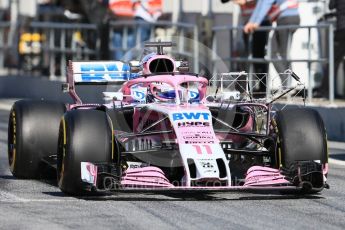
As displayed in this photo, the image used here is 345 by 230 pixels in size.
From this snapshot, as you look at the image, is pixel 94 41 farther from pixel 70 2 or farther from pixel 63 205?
pixel 63 205

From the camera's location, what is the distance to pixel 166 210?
10.9 metres

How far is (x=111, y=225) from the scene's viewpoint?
997 cm

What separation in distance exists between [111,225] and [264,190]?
279cm

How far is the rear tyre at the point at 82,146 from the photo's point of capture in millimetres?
11500

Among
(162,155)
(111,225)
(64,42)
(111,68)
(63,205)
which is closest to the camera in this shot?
(111,225)

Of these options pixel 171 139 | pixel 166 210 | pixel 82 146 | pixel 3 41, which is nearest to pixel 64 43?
pixel 3 41

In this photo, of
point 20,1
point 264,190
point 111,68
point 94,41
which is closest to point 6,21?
point 20,1

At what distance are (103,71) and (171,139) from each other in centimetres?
318

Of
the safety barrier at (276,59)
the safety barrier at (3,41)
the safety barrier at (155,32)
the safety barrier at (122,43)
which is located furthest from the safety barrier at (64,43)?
Answer: the safety barrier at (276,59)

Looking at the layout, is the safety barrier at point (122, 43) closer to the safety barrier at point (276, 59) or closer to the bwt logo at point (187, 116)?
the safety barrier at point (276, 59)

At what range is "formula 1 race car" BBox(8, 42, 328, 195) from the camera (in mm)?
11406

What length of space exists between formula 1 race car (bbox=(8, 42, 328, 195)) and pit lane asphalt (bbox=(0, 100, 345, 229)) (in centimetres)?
17

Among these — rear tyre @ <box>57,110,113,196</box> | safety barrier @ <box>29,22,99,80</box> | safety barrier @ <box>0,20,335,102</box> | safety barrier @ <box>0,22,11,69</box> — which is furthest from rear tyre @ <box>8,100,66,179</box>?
safety barrier @ <box>0,22,11,69</box>

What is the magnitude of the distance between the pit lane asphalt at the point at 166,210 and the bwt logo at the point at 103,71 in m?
2.46
